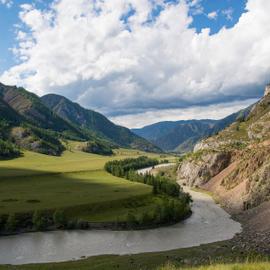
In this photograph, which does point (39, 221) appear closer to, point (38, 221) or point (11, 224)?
point (38, 221)

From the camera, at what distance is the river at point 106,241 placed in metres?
102

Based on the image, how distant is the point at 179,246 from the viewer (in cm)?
10875

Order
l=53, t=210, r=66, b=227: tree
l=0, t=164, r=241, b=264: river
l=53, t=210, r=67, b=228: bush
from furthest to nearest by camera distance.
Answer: l=53, t=210, r=66, b=227: tree < l=53, t=210, r=67, b=228: bush < l=0, t=164, r=241, b=264: river

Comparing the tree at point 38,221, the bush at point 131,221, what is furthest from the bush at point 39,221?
the bush at point 131,221

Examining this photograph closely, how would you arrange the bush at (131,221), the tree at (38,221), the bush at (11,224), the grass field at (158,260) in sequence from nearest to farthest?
1. the grass field at (158,260)
2. the bush at (11,224)
3. the tree at (38,221)
4. the bush at (131,221)

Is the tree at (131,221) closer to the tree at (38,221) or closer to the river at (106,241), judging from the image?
the river at (106,241)

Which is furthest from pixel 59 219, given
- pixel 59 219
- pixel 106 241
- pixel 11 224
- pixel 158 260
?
pixel 158 260

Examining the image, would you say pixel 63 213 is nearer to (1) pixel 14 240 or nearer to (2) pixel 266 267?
(1) pixel 14 240

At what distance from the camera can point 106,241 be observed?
117500 millimetres

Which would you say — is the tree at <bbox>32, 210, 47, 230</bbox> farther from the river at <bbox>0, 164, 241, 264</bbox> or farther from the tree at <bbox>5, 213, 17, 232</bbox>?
the tree at <bbox>5, 213, 17, 232</bbox>

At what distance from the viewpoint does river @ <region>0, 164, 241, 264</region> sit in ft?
334

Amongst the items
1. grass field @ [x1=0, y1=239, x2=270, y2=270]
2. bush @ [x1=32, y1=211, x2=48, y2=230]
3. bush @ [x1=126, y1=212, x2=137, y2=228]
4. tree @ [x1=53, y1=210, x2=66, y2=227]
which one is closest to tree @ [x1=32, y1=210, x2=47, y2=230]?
bush @ [x1=32, y1=211, x2=48, y2=230]

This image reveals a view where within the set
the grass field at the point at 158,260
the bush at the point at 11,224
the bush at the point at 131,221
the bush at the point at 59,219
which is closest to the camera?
the grass field at the point at 158,260

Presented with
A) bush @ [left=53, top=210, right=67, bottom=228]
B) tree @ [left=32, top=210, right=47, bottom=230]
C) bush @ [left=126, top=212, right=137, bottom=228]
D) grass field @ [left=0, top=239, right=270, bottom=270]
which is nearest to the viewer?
grass field @ [left=0, top=239, right=270, bottom=270]
